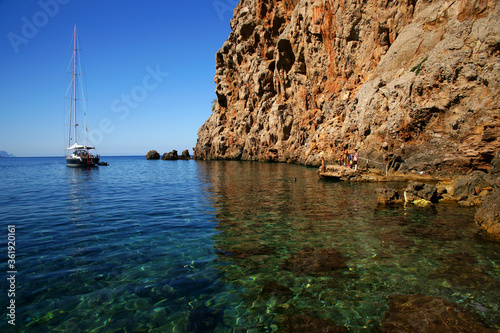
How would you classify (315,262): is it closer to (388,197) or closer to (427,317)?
(427,317)

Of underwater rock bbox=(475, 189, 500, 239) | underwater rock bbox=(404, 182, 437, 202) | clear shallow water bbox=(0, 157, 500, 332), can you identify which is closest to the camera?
clear shallow water bbox=(0, 157, 500, 332)

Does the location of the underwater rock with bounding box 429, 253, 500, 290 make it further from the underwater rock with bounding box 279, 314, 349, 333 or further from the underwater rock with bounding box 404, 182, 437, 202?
the underwater rock with bounding box 404, 182, 437, 202

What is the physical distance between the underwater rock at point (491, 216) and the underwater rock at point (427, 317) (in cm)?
613

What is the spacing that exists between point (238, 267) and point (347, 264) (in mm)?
3120

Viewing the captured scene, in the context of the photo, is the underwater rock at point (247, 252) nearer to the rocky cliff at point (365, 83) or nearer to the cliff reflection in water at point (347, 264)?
the cliff reflection in water at point (347, 264)

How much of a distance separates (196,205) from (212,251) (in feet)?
26.5

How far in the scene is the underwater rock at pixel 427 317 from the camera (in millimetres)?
5008

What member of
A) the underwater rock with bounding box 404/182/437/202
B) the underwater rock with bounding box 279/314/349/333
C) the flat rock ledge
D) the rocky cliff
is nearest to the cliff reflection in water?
the underwater rock with bounding box 279/314/349/333

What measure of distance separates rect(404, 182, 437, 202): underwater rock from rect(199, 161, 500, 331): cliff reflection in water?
1.74 m

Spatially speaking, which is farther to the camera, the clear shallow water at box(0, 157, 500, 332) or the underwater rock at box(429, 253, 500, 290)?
the underwater rock at box(429, 253, 500, 290)

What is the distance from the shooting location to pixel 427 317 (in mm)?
5293

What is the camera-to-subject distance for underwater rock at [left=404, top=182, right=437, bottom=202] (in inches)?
625

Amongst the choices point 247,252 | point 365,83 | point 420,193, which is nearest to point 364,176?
point 420,193

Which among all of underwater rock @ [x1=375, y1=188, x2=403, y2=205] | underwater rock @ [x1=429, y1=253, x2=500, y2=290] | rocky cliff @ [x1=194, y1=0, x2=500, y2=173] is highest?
rocky cliff @ [x1=194, y1=0, x2=500, y2=173]
